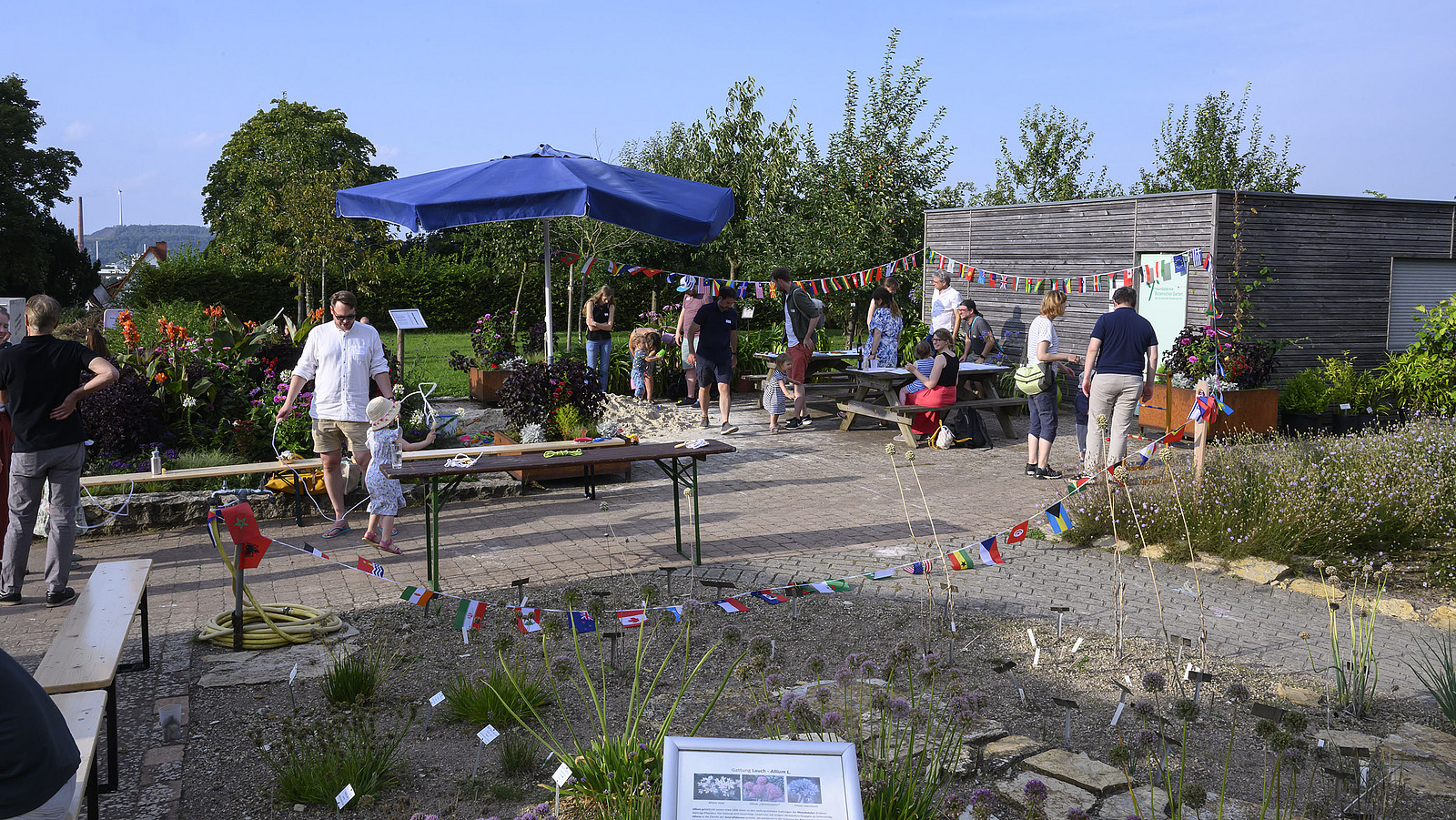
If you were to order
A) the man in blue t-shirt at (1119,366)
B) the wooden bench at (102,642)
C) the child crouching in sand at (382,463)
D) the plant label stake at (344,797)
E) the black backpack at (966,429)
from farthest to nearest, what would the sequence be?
the black backpack at (966,429) → the man in blue t-shirt at (1119,366) → the child crouching in sand at (382,463) → the wooden bench at (102,642) → the plant label stake at (344,797)

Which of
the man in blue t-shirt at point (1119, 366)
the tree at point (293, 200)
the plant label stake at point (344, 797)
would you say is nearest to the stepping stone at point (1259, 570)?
the man in blue t-shirt at point (1119, 366)

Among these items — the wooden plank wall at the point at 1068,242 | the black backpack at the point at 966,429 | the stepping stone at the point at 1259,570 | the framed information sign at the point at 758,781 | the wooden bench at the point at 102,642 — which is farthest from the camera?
the wooden plank wall at the point at 1068,242

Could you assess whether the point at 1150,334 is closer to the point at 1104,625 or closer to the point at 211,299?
the point at 1104,625

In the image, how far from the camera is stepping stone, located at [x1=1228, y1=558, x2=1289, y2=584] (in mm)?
6469

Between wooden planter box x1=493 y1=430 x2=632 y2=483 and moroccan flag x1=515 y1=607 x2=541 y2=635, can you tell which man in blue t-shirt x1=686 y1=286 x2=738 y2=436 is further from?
moroccan flag x1=515 y1=607 x2=541 y2=635

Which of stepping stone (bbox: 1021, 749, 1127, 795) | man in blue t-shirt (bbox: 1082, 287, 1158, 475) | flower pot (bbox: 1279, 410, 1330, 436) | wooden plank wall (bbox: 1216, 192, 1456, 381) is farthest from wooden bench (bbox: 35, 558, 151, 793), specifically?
flower pot (bbox: 1279, 410, 1330, 436)

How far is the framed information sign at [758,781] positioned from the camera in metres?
2.15

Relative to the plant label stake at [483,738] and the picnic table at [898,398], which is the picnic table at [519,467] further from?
the picnic table at [898,398]

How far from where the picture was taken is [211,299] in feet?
92.1

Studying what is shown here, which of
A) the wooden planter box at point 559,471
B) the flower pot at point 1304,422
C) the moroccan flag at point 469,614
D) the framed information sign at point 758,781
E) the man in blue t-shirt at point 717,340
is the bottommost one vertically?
the wooden planter box at point 559,471

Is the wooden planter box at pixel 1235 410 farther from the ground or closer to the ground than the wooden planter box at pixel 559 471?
farther from the ground

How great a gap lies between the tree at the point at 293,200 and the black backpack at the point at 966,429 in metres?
14.1

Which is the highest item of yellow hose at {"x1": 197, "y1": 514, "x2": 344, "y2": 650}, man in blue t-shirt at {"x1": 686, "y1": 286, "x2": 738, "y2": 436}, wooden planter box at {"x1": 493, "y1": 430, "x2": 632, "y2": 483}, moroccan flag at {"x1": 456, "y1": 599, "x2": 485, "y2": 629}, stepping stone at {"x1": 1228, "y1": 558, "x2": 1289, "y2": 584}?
man in blue t-shirt at {"x1": 686, "y1": 286, "x2": 738, "y2": 436}

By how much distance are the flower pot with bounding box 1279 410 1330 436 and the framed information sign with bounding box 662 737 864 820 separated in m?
12.0
